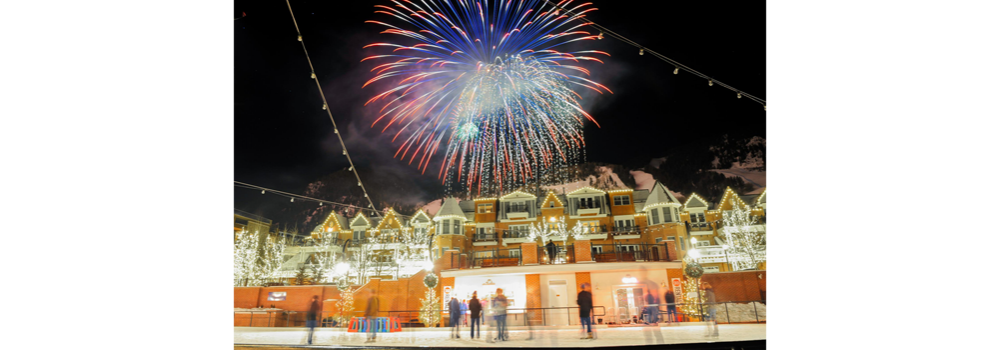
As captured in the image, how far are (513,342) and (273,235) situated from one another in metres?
43.2

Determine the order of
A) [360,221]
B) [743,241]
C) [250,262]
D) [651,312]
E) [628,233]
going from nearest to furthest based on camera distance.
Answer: [651,312] → [743,241] → [628,233] → [250,262] → [360,221]

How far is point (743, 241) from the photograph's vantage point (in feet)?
90.0

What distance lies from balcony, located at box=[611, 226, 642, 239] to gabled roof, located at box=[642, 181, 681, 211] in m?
1.99

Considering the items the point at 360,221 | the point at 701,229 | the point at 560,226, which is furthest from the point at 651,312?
the point at 360,221

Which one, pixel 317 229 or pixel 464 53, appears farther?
pixel 317 229

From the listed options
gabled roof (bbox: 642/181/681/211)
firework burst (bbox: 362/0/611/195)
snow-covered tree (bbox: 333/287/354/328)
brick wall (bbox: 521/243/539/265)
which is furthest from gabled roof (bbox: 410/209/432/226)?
brick wall (bbox: 521/243/539/265)

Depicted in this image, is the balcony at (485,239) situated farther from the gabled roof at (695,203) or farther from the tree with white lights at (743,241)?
the tree with white lights at (743,241)

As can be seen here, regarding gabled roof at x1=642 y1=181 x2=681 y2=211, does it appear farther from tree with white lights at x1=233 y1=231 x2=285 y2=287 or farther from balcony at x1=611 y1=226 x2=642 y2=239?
tree with white lights at x1=233 y1=231 x2=285 y2=287

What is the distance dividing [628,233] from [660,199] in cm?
353

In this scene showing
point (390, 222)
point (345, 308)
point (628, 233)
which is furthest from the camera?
point (390, 222)

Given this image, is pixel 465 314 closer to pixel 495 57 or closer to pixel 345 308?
pixel 345 308
